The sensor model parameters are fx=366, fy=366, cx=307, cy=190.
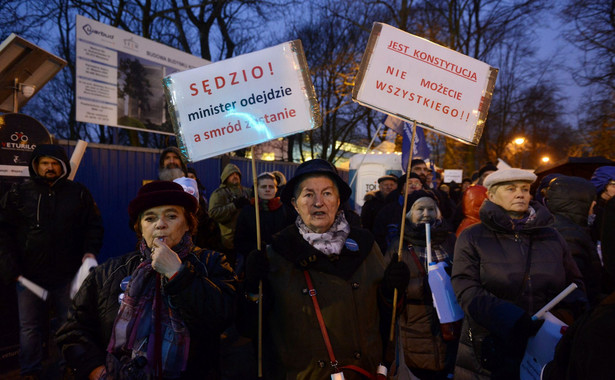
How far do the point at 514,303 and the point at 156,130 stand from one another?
8274mm

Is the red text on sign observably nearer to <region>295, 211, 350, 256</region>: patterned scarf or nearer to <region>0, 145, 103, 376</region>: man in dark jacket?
<region>295, 211, 350, 256</region>: patterned scarf

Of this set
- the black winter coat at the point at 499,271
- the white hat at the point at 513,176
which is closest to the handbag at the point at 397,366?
the black winter coat at the point at 499,271

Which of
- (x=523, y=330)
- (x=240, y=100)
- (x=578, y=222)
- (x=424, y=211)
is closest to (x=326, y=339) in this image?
(x=523, y=330)

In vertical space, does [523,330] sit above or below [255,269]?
below

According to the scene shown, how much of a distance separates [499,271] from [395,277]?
0.96 metres

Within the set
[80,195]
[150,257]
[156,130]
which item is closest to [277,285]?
[150,257]

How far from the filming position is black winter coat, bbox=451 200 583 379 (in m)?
2.38

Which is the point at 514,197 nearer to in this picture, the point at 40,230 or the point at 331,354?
the point at 331,354

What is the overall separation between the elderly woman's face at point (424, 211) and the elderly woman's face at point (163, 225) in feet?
7.30

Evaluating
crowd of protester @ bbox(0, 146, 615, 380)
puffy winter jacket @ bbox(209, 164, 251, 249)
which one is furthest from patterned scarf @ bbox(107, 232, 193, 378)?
puffy winter jacket @ bbox(209, 164, 251, 249)

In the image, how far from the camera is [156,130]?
8.68 metres

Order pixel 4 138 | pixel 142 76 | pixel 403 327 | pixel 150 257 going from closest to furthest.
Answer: pixel 150 257, pixel 403 327, pixel 4 138, pixel 142 76

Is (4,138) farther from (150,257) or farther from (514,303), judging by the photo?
(514,303)

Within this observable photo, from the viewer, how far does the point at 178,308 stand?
1.81 meters
